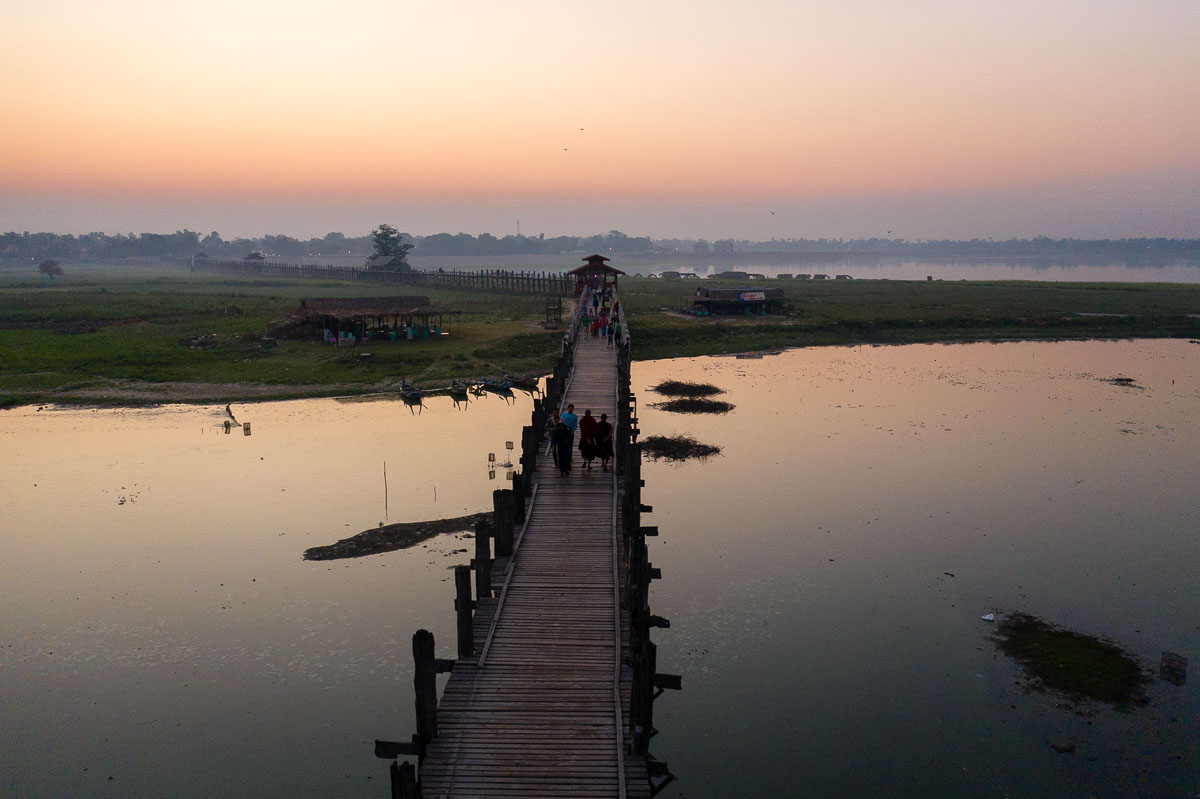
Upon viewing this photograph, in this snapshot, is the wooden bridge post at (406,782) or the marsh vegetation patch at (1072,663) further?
the marsh vegetation patch at (1072,663)

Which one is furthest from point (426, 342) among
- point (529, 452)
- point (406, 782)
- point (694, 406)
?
point (406, 782)

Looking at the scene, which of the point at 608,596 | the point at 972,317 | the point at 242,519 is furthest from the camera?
the point at 972,317

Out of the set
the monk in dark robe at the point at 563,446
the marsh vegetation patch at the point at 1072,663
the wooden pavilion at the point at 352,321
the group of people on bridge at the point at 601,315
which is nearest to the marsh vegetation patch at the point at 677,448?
the group of people on bridge at the point at 601,315

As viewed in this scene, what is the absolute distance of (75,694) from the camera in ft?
47.8

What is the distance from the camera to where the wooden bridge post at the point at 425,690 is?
34.7 ft

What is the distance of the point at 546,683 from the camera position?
11.5m

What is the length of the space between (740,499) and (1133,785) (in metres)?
13.2

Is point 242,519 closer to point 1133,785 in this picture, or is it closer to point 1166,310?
point 1133,785

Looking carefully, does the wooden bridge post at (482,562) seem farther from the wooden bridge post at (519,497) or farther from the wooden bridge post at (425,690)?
the wooden bridge post at (425,690)

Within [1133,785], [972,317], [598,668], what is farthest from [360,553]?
[972,317]

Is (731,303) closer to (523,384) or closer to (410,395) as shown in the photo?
(523,384)

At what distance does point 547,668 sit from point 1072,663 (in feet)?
31.9

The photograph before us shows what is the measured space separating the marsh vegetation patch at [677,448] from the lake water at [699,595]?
1.01 m

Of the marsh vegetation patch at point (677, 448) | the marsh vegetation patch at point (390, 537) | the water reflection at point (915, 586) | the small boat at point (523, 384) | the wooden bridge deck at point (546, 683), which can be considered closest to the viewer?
the wooden bridge deck at point (546, 683)
